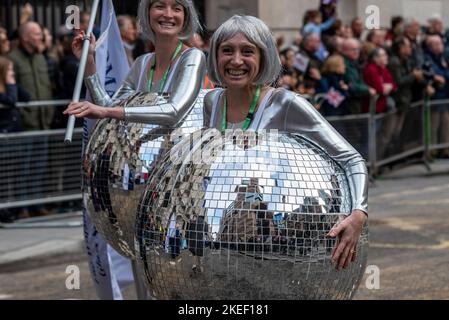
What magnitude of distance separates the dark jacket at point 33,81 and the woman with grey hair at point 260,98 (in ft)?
26.8

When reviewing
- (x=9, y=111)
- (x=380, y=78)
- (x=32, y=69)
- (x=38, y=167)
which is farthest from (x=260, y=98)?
(x=380, y=78)

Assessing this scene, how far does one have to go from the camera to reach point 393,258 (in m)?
9.94

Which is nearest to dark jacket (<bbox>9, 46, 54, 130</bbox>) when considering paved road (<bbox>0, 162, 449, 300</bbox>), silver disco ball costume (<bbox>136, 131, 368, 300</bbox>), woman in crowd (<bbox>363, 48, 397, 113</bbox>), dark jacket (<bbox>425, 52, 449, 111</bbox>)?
paved road (<bbox>0, 162, 449, 300</bbox>)

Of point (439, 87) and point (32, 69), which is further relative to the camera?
point (439, 87)

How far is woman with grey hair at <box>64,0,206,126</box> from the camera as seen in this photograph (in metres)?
5.41

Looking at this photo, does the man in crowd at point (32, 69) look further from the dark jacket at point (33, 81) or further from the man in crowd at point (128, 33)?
the man in crowd at point (128, 33)

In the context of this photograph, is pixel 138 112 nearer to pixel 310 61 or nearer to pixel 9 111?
pixel 9 111

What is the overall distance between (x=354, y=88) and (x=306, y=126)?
35.1 feet

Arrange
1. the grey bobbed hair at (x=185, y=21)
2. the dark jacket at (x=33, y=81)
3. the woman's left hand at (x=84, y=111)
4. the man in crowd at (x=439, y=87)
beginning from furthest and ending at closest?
the man in crowd at (x=439, y=87) → the dark jacket at (x=33, y=81) → the grey bobbed hair at (x=185, y=21) → the woman's left hand at (x=84, y=111)

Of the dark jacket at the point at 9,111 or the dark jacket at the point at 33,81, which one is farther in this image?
the dark jacket at the point at 33,81

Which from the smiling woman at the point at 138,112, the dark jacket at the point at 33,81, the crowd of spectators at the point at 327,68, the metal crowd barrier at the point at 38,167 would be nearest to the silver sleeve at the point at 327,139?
the smiling woman at the point at 138,112

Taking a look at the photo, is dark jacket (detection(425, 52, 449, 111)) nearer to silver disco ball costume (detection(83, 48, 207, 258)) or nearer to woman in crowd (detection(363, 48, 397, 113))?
woman in crowd (detection(363, 48, 397, 113))

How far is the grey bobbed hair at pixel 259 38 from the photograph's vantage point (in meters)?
4.29

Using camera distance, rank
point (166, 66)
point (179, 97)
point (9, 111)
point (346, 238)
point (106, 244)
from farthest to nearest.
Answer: point (9, 111), point (106, 244), point (166, 66), point (179, 97), point (346, 238)
